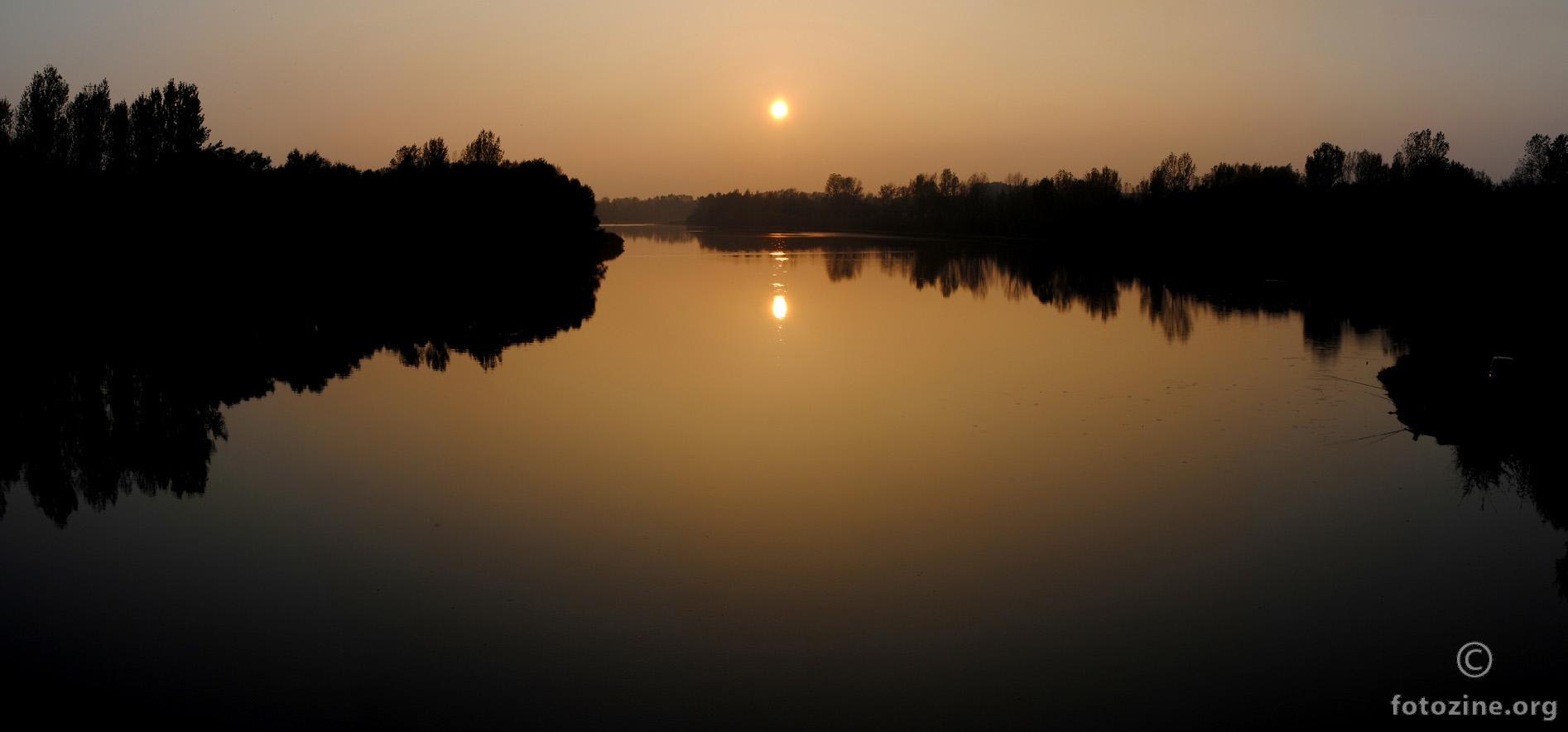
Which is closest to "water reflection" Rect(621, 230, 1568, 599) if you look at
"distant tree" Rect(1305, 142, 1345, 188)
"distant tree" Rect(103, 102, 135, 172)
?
"distant tree" Rect(1305, 142, 1345, 188)

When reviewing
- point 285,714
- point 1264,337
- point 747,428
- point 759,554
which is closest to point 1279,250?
point 1264,337

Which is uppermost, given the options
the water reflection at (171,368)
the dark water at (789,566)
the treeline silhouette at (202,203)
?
the treeline silhouette at (202,203)

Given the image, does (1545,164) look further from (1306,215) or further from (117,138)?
(117,138)

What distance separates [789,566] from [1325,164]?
7215 cm

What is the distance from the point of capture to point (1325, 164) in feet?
225

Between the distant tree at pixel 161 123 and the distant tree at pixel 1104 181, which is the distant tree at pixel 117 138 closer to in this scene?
the distant tree at pixel 161 123

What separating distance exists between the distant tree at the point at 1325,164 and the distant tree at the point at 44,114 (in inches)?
2800

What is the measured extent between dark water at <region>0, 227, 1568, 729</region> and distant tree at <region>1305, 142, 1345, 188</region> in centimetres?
5927

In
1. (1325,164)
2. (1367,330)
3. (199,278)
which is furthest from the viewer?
(1325,164)

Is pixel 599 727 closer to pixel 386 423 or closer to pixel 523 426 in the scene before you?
pixel 523 426

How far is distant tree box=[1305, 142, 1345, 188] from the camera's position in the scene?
6800 cm

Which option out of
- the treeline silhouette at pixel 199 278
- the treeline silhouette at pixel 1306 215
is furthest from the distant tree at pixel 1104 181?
the treeline silhouette at pixel 199 278

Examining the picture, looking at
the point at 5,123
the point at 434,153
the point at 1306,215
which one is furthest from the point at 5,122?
the point at 1306,215

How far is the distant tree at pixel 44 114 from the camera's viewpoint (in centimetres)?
4219
